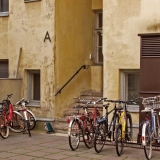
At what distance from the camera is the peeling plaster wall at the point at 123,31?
36.3 feet

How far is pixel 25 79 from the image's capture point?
552 inches

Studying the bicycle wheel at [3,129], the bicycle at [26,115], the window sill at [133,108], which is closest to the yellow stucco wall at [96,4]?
the bicycle at [26,115]

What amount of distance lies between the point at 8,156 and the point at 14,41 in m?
5.61

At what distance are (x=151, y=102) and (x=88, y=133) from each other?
5.88 ft

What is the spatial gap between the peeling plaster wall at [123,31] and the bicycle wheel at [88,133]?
60.4 inches

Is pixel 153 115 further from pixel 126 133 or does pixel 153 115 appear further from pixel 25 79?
pixel 25 79

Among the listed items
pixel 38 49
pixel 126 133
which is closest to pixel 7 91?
pixel 38 49

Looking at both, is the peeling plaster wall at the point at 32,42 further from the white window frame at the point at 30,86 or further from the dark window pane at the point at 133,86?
the dark window pane at the point at 133,86

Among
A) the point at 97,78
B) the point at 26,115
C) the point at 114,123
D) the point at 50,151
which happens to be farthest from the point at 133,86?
the point at 26,115

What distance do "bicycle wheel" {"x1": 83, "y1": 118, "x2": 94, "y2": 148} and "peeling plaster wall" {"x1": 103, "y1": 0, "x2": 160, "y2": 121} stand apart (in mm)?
1533

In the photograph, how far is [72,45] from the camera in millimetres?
13930

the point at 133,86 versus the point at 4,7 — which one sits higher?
the point at 4,7

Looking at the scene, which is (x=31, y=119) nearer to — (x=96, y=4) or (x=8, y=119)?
(x=8, y=119)

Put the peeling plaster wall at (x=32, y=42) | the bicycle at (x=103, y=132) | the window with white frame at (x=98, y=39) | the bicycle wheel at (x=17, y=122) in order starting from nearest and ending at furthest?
1. the bicycle at (x=103, y=132)
2. the bicycle wheel at (x=17, y=122)
3. the peeling plaster wall at (x=32, y=42)
4. the window with white frame at (x=98, y=39)
